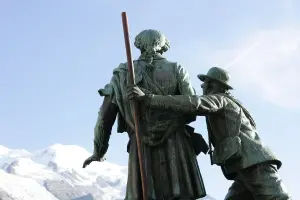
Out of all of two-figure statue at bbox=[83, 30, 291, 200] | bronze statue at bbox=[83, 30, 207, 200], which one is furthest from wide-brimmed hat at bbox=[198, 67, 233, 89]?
bronze statue at bbox=[83, 30, 207, 200]

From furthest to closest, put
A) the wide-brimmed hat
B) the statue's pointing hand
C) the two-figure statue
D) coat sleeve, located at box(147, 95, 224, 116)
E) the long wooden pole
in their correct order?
the wide-brimmed hat, the two-figure statue, coat sleeve, located at box(147, 95, 224, 116), the statue's pointing hand, the long wooden pole

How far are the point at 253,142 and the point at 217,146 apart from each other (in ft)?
1.77

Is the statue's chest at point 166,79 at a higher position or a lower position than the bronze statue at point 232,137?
higher

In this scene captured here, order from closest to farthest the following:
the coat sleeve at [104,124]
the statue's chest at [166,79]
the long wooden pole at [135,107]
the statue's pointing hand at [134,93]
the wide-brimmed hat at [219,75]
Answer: the long wooden pole at [135,107], the statue's pointing hand at [134,93], the statue's chest at [166,79], the coat sleeve at [104,124], the wide-brimmed hat at [219,75]

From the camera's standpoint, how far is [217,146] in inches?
384

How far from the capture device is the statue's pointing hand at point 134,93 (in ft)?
29.6

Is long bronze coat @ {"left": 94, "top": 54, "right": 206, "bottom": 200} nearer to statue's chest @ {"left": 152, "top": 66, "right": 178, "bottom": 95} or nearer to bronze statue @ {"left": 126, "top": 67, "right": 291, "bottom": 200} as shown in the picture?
statue's chest @ {"left": 152, "top": 66, "right": 178, "bottom": 95}

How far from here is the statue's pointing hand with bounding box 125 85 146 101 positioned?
355 inches

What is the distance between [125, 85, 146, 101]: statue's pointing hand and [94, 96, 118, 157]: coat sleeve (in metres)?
0.85

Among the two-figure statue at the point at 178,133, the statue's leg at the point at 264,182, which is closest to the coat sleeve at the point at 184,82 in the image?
the two-figure statue at the point at 178,133

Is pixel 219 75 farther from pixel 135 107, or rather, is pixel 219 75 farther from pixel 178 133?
pixel 135 107

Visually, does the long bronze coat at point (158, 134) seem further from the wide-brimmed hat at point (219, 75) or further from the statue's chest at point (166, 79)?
the wide-brimmed hat at point (219, 75)

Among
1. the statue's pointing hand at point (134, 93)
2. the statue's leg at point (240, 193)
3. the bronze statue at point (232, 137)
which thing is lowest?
the statue's leg at point (240, 193)

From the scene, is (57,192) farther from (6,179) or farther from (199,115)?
(199,115)
